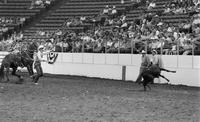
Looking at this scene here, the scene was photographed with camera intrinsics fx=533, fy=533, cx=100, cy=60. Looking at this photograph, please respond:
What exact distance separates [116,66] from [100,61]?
1.59 meters

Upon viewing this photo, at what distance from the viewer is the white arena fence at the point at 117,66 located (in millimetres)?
26125

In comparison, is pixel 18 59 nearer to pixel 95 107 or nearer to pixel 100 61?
pixel 100 61

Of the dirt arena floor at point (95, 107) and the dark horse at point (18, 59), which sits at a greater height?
the dark horse at point (18, 59)

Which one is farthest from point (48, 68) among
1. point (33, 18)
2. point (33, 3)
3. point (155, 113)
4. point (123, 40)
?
point (155, 113)

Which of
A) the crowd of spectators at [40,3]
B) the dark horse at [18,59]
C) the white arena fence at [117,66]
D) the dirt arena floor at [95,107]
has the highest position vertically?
the crowd of spectators at [40,3]

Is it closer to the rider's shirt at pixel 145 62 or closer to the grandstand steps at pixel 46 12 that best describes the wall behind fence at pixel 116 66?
the rider's shirt at pixel 145 62

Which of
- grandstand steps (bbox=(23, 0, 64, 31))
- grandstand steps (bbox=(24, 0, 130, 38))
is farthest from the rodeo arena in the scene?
grandstand steps (bbox=(24, 0, 130, 38))

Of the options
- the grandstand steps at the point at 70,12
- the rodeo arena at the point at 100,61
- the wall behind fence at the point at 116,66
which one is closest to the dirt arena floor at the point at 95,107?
the rodeo arena at the point at 100,61

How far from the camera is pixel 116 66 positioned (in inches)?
1236

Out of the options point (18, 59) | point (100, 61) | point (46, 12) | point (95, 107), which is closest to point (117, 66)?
point (100, 61)

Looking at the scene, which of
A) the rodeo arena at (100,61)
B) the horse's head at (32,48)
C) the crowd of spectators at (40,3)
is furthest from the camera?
the crowd of spectators at (40,3)

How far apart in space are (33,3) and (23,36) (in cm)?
822

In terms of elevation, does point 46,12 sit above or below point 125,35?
above

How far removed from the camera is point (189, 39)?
88.2ft
